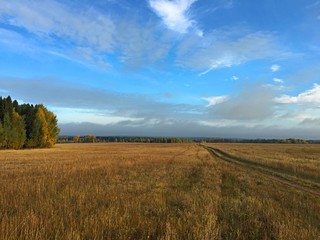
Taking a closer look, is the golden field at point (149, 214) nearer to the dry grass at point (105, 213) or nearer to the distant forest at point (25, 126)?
the dry grass at point (105, 213)

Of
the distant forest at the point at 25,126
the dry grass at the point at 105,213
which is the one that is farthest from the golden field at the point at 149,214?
the distant forest at the point at 25,126

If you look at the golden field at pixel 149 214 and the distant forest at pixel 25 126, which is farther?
the distant forest at pixel 25 126

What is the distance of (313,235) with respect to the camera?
6.98 m

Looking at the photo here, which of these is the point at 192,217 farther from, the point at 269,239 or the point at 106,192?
the point at 106,192

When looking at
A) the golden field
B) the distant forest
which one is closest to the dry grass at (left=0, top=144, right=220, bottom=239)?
the golden field

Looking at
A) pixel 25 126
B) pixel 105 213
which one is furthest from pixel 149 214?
pixel 25 126

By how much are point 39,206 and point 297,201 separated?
386 inches

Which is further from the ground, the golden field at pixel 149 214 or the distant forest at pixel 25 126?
the distant forest at pixel 25 126

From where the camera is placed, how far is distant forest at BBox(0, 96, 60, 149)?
247 feet

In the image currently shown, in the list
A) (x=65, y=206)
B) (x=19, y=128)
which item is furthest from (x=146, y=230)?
(x=19, y=128)

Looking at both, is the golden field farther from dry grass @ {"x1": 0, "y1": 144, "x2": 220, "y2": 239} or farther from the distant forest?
the distant forest

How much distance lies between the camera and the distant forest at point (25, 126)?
7538 cm

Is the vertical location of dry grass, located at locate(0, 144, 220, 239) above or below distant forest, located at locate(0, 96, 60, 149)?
below

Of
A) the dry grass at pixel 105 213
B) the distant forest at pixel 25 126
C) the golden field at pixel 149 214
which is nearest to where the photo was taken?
the dry grass at pixel 105 213
